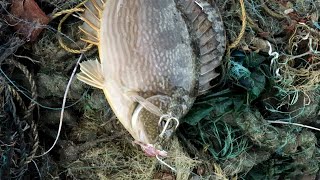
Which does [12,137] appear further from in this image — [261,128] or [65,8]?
[261,128]

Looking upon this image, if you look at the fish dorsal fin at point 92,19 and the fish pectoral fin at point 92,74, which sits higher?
the fish dorsal fin at point 92,19

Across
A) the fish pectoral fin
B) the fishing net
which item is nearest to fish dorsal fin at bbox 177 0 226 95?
the fishing net

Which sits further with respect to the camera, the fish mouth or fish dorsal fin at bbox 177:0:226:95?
fish dorsal fin at bbox 177:0:226:95

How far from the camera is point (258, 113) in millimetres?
2758

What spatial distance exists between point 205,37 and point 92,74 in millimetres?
606

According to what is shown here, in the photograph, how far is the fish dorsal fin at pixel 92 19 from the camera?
2.43 meters

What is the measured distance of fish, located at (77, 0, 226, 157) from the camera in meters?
2.34

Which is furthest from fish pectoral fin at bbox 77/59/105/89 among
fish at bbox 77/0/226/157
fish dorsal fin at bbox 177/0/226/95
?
fish dorsal fin at bbox 177/0/226/95

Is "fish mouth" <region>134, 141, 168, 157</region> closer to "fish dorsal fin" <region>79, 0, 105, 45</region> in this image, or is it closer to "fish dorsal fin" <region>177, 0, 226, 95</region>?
"fish dorsal fin" <region>177, 0, 226, 95</region>

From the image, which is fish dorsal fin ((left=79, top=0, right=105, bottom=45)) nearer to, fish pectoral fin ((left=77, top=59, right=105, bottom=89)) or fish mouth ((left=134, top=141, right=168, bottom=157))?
fish pectoral fin ((left=77, top=59, right=105, bottom=89))

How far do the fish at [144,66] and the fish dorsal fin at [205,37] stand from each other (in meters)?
0.08

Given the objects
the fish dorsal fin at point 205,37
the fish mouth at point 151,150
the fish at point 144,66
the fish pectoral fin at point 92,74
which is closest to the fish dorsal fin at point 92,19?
the fish at point 144,66

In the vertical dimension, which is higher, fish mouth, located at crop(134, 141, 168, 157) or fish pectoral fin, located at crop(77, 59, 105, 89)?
fish pectoral fin, located at crop(77, 59, 105, 89)

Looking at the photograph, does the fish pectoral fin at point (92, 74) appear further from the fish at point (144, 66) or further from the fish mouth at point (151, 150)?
the fish mouth at point (151, 150)
